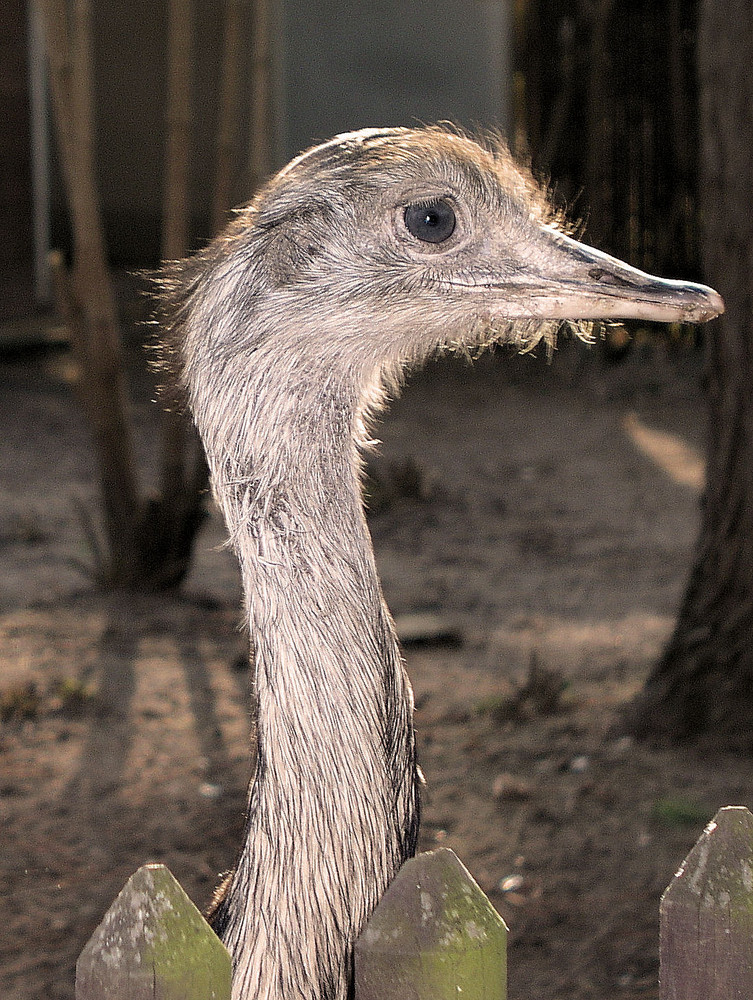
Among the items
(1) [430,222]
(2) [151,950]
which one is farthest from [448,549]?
(2) [151,950]

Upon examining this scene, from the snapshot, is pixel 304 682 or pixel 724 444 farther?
pixel 724 444

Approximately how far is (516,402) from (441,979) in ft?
27.4

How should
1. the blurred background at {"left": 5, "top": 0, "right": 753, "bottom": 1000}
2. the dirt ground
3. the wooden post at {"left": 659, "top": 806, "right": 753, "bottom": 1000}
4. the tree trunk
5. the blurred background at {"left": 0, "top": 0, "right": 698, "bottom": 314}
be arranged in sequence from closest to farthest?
the wooden post at {"left": 659, "top": 806, "right": 753, "bottom": 1000}, the dirt ground, the blurred background at {"left": 5, "top": 0, "right": 753, "bottom": 1000}, the tree trunk, the blurred background at {"left": 0, "top": 0, "right": 698, "bottom": 314}

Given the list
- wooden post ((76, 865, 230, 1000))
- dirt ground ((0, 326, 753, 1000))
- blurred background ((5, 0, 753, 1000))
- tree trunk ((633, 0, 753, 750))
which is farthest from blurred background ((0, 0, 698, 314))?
wooden post ((76, 865, 230, 1000))

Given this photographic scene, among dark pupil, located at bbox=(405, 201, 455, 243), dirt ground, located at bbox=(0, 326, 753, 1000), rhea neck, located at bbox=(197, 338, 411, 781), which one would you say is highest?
dark pupil, located at bbox=(405, 201, 455, 243)

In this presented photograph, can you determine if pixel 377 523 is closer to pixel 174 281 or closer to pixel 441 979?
pixel 174 281

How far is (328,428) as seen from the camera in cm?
182

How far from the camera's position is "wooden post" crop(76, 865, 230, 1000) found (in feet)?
4.74

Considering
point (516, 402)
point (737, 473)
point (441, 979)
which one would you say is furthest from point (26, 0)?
point (441, 979)

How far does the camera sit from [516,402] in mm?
9750

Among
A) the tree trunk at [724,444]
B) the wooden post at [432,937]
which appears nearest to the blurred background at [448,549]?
the tree trunk at [724,444]

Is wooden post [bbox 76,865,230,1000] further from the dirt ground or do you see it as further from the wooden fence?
the dirt ground

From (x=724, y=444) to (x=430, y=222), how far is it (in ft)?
6.35

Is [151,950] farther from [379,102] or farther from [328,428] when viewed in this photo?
[379,102]
